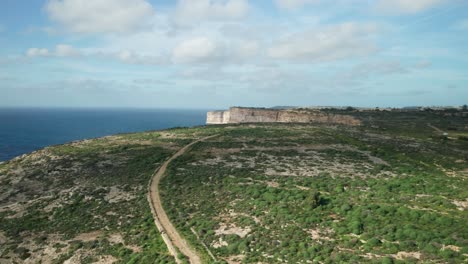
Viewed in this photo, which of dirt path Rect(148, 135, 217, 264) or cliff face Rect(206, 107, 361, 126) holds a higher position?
cliff face Rect(206, 107, 361, 126)

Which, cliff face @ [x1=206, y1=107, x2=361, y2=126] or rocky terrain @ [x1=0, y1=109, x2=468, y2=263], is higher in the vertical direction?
cliff face @ [x1=206, y1=107, x2=361, y2=126]

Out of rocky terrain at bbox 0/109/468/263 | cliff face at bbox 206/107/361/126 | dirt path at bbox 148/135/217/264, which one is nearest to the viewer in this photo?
rocky terrain at bbox 0/109/468/263

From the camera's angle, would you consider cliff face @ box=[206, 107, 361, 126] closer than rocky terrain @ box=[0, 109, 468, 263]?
No

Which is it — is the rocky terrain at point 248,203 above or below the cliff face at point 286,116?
below

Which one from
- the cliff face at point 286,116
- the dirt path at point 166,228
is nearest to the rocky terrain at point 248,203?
the dirt path at point 166,228

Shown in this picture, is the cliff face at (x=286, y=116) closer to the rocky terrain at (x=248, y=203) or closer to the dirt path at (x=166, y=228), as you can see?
the rocky terrain at (x=248, y=203)

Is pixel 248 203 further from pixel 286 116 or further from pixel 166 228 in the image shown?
pixel 286 116

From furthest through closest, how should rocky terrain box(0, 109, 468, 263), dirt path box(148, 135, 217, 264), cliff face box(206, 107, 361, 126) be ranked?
1. cliff face box(206, 107, 361, 126)
2. dirt path box(148, 135, 217, 264)
3. rocky terrain box(0, 109, 468, 263)

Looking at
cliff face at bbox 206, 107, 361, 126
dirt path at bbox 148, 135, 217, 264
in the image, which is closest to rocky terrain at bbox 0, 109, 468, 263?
dirt path at bbox 148, 135, 217, 264

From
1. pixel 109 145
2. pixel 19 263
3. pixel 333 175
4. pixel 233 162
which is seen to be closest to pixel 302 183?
pixel 333 175

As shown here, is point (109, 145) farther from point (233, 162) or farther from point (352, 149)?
point (352, 149)

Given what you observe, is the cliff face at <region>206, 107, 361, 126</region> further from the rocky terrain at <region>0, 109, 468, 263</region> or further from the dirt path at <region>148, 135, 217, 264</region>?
the dirt path at <region>148, 135, 217, 264</region>
